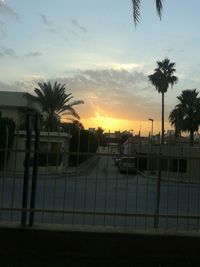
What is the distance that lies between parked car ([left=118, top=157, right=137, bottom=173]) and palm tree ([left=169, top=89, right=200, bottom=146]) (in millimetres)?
60361

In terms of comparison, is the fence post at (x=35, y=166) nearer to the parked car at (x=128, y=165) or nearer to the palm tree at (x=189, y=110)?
the parked car at (x=128, y=165)

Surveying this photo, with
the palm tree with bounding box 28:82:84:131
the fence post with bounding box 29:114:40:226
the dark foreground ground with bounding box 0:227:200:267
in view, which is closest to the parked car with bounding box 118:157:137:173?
the dark foreground ground with bounding box 0:227:200:267

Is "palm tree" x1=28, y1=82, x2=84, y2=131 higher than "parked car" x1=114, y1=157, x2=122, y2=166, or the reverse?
"palm tree" x1=28, y1=82, x2=84, y2=131

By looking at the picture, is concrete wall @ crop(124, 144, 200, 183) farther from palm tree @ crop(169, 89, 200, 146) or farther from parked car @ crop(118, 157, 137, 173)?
palm tree @ crop(169, 89, 200, 146)

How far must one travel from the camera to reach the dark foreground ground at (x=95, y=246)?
796 cm

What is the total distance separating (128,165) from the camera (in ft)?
28.0

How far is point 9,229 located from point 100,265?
1.37 metres

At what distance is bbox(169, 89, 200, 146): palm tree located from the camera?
227 feet

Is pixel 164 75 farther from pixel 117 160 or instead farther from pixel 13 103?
pixel 117 160

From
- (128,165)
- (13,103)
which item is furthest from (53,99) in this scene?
(128,165)

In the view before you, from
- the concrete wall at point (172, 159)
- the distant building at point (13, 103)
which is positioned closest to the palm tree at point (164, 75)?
the distant building at point (13, 103)

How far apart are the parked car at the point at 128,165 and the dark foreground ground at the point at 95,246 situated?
3.11 ft

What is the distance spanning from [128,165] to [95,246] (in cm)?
128

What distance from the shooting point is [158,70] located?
74.4 meters
